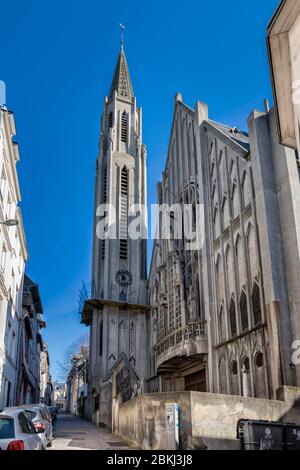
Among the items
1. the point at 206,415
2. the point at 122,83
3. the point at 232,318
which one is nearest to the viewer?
the point at 206,415

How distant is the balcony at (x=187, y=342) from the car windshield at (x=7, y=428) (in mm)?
17011

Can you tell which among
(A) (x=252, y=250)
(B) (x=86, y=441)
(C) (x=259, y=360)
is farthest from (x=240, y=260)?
(B) (x=86, y=441)

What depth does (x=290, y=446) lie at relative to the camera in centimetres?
1086

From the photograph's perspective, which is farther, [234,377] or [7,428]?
[234,377]

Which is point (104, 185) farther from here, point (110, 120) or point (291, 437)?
point (291, 437)

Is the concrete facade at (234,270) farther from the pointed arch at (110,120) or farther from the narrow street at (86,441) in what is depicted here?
the pointed arch at (110,120)

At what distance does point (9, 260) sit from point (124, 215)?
65.9 ft

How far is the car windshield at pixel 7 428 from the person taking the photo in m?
8.41

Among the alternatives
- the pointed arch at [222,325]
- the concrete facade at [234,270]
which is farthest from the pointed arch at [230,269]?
the pointed arch at [222,325]

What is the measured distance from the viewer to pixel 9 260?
28156 millimetres

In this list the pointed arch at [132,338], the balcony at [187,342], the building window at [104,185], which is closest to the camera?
the balcony at [187,342]

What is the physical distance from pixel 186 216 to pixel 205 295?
7375mm

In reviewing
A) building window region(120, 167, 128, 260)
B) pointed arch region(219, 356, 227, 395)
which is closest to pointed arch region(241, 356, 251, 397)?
pointed arch region(219, 356, 227, 395)

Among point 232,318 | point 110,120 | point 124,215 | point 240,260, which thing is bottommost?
point 232,318
